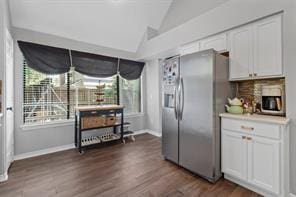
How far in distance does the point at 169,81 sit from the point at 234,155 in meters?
1.51

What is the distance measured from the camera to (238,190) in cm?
202

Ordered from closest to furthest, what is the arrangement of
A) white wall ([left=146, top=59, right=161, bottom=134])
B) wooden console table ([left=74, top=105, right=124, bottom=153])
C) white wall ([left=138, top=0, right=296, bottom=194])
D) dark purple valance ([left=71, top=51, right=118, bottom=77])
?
white wall ([left=138, top=0, right=296, bottom=194])
wooden console table ([left=74, top=105, right=124, bottom=153])
dark purple valance ([left=71, top=51, right=118, bottom=77])
white wall ([left=146, top=59, right=161, bottom=134])

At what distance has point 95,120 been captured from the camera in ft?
11.5

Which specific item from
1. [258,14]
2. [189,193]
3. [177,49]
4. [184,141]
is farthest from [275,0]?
[189,193]

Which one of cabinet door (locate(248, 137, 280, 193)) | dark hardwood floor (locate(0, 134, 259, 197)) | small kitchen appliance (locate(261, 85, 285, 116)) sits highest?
small kitchen appliance (locate(261, 85, 285, 116))

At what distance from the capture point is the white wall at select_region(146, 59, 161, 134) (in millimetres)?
4579

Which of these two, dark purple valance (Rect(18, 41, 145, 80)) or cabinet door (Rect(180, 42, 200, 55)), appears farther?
dark purple valance (Rect(18, 41, 145, 80))

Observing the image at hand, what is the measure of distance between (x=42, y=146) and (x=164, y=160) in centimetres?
254

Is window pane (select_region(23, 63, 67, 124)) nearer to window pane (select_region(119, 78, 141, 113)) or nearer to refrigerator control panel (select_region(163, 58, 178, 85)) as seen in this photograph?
window pane (select_region(119, 78, 141, 113))

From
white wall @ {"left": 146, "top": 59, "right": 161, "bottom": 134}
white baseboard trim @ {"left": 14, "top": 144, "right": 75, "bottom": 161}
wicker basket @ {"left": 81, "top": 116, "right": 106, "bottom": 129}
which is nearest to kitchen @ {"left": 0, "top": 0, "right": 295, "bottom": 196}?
wicker basket @ {"left": 81, "top": 116, "right": 106, "bottom": 129}

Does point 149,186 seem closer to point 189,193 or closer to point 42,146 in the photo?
point 189,193

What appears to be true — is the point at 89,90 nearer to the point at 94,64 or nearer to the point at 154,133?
the point at 94,64

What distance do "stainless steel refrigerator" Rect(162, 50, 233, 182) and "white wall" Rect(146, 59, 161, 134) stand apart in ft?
5.87

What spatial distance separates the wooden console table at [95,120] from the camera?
3.35m
